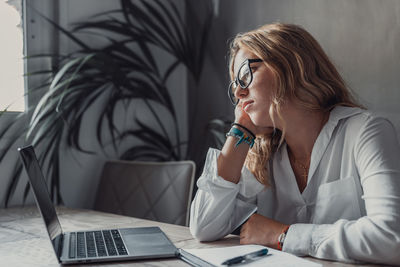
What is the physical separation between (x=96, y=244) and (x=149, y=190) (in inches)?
38.9

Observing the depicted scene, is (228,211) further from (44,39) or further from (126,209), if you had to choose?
(44,39)

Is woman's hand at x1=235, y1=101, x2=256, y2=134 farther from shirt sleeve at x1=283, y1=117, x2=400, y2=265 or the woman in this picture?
shirt sleeve at x1=283, y1=117, x2=400, y2=265

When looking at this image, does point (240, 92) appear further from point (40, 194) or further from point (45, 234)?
point (45, 234)

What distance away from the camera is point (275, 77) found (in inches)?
63.1

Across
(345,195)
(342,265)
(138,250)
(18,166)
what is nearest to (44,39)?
(18,166)

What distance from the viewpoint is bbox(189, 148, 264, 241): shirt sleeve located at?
154 centimetres

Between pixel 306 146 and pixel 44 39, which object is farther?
pixel 44 39

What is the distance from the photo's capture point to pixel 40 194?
1397 millimetres

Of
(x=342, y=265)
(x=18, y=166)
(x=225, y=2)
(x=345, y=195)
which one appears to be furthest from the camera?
(x=225, y=2)

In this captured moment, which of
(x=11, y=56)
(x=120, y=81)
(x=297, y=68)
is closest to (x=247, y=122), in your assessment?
(x=297, y=68)

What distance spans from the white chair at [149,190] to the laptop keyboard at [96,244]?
738 millimetres

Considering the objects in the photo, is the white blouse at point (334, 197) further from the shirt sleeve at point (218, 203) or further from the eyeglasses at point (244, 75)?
the eyeglasses at point (244, 75)

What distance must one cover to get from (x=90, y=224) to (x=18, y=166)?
0.75 meters

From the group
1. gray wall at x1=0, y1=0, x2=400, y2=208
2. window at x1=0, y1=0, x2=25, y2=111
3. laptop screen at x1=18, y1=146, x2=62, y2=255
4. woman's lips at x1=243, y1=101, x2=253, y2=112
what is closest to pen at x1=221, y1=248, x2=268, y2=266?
laptop screen at x1=18, y1=146, x2=62, y2=255
